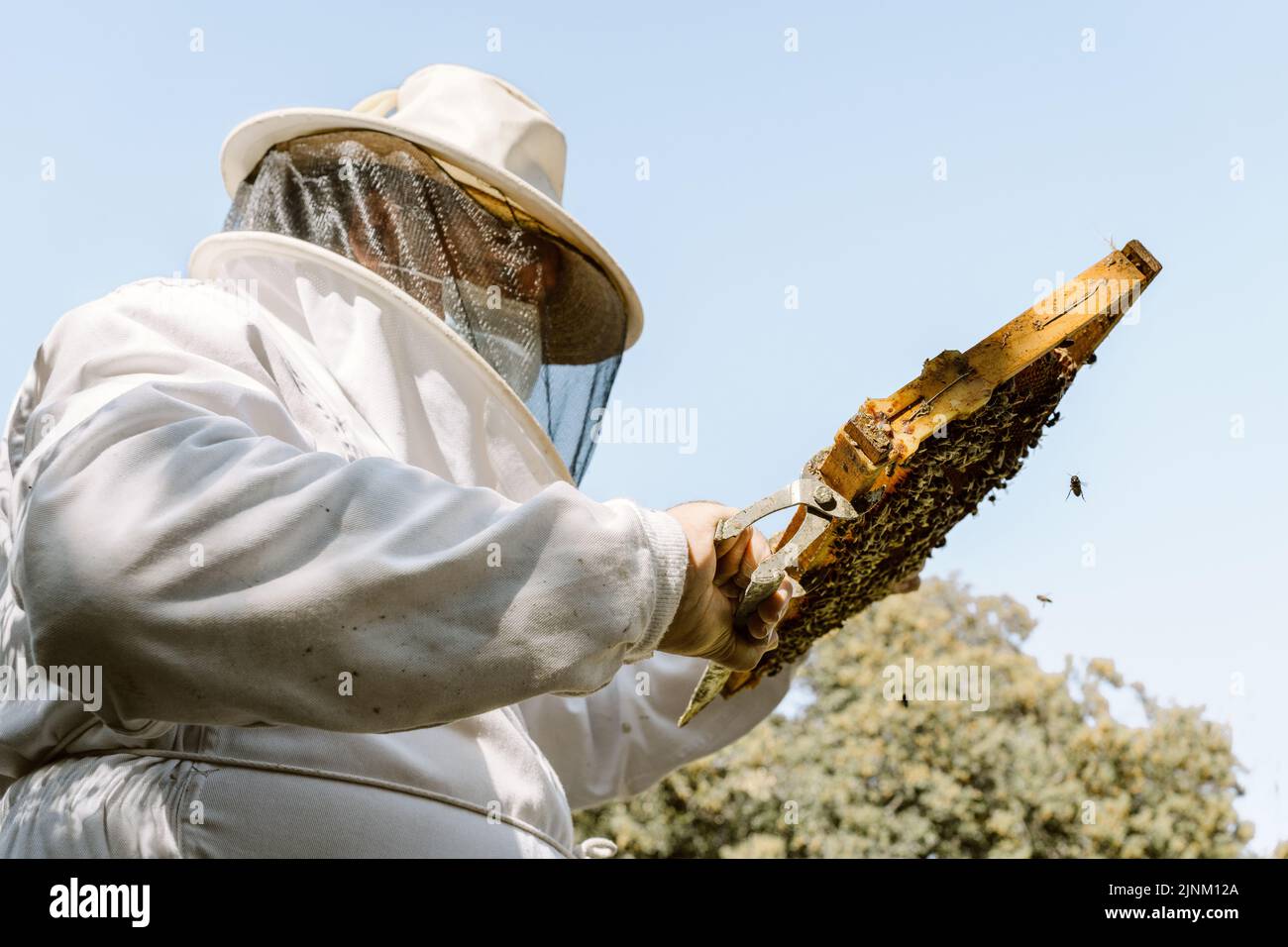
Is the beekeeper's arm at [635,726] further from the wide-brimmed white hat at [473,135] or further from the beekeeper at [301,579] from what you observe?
the wide-brimmed white hat at [473,135]

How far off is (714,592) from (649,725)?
5.60 ft

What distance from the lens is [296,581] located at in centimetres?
202

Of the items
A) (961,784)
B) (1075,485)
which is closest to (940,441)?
(1075,485)

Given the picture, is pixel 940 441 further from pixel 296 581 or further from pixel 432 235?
pixel 432 235

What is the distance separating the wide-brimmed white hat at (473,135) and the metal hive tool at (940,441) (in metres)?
1.29

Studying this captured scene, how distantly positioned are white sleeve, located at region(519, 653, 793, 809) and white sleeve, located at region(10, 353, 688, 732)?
1799 mm

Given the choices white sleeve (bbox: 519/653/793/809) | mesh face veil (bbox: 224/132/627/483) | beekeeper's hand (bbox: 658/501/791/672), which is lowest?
white sleeve (bbox: 519/653/793/809)

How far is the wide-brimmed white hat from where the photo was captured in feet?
11.6

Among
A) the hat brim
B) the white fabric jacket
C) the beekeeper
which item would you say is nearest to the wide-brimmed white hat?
the hat brim

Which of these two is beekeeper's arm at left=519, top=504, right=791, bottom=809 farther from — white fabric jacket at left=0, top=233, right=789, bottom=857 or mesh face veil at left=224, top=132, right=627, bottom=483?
white fabric jacket at left=0, top=233, right=789, bottom=857

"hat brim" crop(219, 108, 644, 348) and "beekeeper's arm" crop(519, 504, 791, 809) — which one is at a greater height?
"hat brim" crop(219, 108, 644, 348)

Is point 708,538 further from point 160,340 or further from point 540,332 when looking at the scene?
point 540,332
